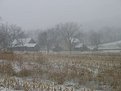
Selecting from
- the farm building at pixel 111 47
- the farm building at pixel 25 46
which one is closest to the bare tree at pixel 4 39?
the farm building at pixel 25 46

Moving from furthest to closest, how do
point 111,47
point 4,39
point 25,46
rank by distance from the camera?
point 111,47
point 25,46
point 4,39

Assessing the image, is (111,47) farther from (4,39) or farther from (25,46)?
(4,39)

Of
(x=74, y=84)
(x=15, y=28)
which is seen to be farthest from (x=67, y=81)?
(x=15, y=28)

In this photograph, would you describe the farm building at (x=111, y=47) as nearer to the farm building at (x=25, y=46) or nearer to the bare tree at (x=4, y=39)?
the farm building at (x=25, y=46)

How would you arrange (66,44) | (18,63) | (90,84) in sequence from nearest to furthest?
1. (90,84)
2. (18,63)
3. (66,44)

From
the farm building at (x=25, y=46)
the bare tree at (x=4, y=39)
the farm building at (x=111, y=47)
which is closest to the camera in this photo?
the bare tree at (x=4, y=39)

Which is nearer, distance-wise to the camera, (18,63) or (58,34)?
(18,63)

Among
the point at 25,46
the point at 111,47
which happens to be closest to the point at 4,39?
the point at 25,46

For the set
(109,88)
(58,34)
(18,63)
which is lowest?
(109,88)

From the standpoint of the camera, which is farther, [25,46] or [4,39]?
[25,46]

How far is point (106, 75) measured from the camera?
11656 mm

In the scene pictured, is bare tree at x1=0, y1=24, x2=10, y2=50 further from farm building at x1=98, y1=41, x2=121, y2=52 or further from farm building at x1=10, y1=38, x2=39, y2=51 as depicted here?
farm building at x1=98, y1=41, x2=121, y2=52

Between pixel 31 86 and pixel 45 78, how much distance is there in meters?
2.84

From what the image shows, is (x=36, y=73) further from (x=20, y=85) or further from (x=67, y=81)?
(x=20, y=85)
